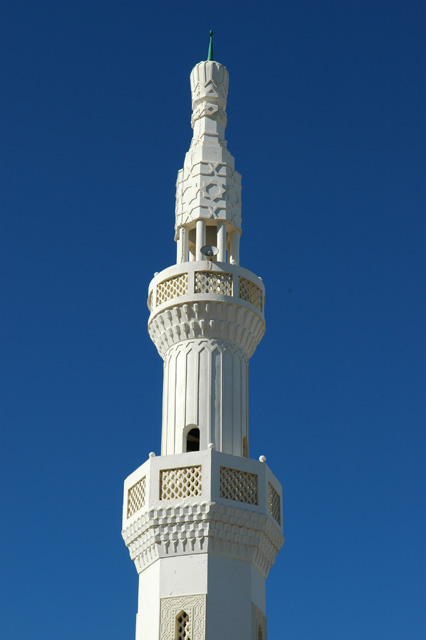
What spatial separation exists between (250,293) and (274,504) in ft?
12.3

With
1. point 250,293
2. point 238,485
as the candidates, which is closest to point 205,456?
point 238,485

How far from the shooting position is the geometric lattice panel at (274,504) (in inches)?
690

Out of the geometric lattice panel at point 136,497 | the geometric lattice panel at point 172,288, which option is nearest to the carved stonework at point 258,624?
the geometric lattice panel at point 136,497

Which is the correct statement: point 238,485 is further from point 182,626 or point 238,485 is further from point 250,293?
point 250,293

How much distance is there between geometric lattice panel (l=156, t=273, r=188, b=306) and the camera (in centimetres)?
1878

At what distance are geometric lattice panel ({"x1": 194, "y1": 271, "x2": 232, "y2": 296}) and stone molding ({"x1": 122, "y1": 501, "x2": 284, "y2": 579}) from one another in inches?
153

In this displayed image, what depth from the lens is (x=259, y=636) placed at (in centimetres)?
1689

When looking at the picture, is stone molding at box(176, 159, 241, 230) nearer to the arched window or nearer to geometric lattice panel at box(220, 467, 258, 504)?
the arched window

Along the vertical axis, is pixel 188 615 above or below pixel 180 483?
below

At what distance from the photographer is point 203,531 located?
1659 cm

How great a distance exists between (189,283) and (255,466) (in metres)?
3.43

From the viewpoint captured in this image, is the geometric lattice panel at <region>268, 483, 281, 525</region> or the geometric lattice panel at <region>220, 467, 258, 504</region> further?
the geometric lattice panel at <region>268, 483, 281, 525</region>

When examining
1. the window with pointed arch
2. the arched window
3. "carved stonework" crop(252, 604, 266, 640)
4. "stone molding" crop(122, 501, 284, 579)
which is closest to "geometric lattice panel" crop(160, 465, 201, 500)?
"stone molding" crop(122, 501, 284, 579)

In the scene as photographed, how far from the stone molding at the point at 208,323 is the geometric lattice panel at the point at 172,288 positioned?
0.30m
